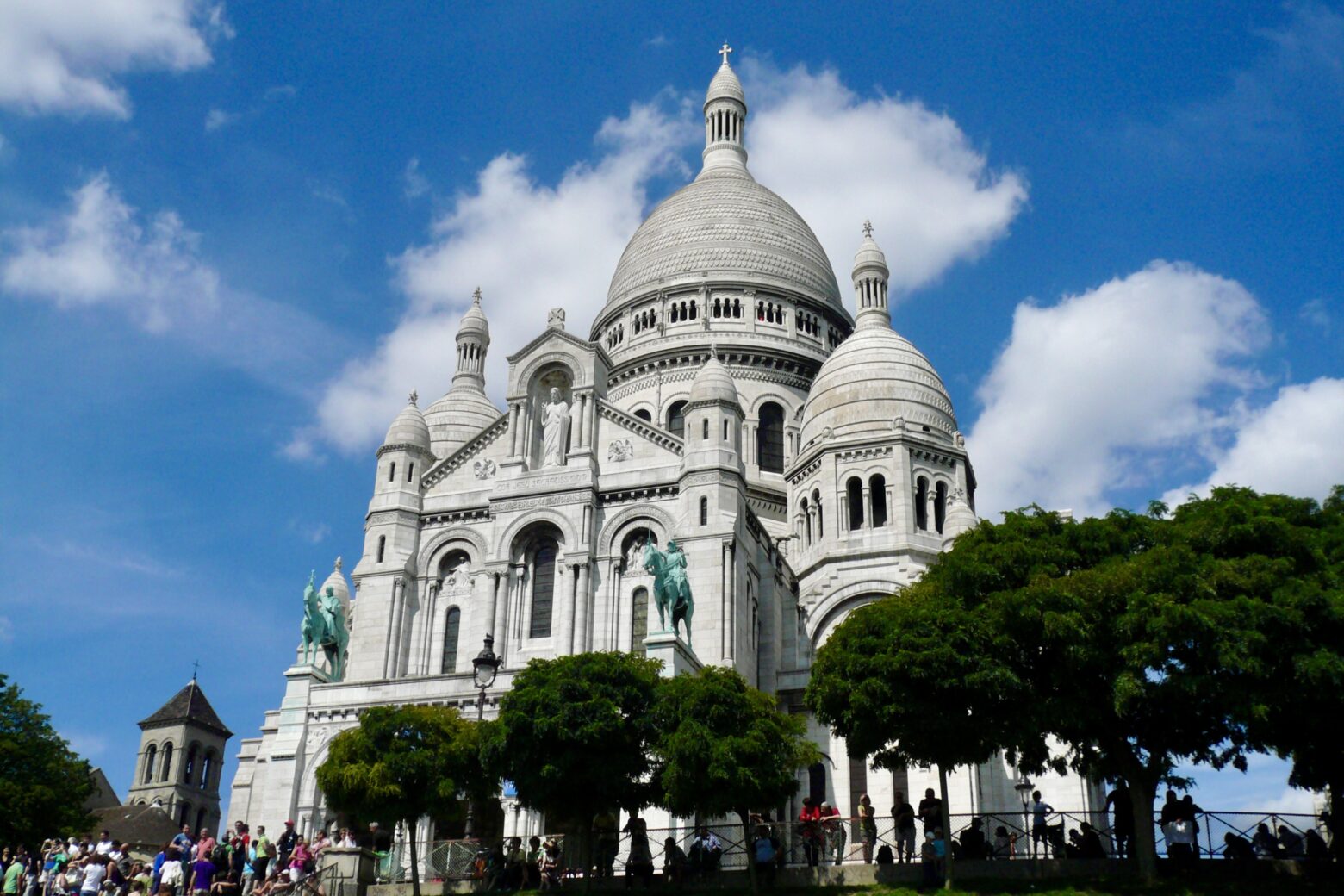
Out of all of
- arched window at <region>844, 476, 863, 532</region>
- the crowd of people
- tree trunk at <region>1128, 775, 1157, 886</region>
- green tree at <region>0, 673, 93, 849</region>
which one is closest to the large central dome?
arched window at <region>844, 476, 863, 532</region>

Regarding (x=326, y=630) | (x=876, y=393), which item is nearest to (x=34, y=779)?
(x=326, y=630)

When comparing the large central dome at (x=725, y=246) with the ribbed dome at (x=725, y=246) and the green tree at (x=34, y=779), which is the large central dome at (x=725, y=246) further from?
the green tree at (x=34, y=779)

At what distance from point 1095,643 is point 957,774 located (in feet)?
62.7

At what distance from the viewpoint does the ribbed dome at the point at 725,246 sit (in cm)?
7388

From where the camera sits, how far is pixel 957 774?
49.2 meters

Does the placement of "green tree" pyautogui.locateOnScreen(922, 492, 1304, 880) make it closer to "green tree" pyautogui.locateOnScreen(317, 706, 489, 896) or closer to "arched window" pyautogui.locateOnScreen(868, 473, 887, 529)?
"green tree" pyautogui.locateOnScreen(317, 706, 489, 896)

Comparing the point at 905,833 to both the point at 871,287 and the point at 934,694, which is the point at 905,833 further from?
the point at 871,287

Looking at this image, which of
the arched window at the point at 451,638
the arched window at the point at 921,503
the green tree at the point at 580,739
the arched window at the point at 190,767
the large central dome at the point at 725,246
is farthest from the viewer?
the arched window at the point at 190,767

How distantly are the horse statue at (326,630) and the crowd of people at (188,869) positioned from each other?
12843mm

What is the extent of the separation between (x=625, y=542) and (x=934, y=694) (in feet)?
66.4

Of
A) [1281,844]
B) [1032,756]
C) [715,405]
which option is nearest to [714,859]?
[1032,756]

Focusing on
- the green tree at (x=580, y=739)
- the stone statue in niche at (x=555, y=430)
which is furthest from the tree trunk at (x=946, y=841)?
the stone statue in niche at (x=555, y=430)

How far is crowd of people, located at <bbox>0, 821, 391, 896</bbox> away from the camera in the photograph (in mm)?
30844

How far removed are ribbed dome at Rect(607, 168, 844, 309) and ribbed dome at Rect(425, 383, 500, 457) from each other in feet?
38.0
